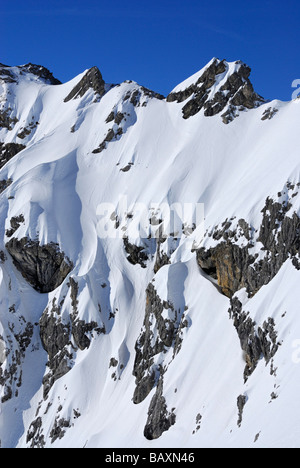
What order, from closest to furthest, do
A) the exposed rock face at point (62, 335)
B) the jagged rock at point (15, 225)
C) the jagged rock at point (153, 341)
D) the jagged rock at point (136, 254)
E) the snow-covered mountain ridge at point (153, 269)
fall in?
the snow-covered mountain ridge at point (153, 269)
the jagged rock at point (153, 341)
the exposed rock face at point (62, 335)
the jagged rock at point (136, 254)
the jagged rock at point (15, 225)

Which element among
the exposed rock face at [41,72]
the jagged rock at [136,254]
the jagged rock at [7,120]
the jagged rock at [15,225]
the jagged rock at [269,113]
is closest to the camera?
the jagged rock at [136,254]

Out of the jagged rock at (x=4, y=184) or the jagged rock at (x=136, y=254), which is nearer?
the jagged rock at (x=136, y=254)

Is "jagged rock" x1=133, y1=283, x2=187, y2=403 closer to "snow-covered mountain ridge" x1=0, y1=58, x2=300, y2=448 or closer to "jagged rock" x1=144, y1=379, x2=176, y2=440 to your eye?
"snow-covered mountain ridge" x1=0, y1=58, x2=300, y2=448

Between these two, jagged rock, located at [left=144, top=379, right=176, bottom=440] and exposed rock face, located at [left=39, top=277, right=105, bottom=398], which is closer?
jagged rock, located at [left=144, top=379, right=176, bottom=440]

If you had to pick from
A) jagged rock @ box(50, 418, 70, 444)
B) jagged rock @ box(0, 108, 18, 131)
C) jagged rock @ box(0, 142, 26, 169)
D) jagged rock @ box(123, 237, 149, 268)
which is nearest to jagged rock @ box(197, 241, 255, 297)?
jagged rock @ box(123, 237, 149, 268)

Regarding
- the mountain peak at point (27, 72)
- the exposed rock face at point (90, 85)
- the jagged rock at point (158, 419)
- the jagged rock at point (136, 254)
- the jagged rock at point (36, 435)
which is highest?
the mountain peak at point (27, 72)

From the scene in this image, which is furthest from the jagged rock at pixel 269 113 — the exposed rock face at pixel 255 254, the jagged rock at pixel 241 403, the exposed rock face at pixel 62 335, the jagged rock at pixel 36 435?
the jagged rock at pixel 36 435

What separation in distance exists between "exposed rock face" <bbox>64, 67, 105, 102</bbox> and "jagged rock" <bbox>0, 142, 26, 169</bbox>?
11.2 m

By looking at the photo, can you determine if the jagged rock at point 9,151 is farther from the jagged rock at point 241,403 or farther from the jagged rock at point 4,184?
the jagged rock at point 241,403

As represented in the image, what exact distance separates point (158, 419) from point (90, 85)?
6105cm

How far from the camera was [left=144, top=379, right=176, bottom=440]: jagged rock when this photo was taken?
155ft

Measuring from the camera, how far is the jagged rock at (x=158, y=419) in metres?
47.3

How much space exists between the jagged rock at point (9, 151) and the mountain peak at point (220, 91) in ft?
85.1

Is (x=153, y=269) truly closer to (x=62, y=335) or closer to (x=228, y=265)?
(x=62, y=335)
